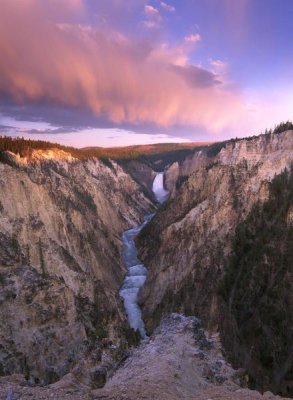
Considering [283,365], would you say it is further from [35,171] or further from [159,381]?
[35,171]

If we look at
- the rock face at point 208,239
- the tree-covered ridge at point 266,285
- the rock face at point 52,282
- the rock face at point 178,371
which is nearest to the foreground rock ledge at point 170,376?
the rock face at point 178,371

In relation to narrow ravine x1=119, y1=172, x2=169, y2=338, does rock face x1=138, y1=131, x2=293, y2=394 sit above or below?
above

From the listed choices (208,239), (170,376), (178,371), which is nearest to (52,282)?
(178,371)

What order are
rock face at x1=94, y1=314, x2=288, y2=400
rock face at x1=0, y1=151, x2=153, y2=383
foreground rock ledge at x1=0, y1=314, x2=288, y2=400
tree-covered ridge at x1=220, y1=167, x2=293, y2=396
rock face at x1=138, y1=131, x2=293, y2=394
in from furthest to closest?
rock face at x1=138, y1=131, x2=293, y2=394 < tree-covered ridge at x1=220, y1=167, x2=293, y2=396 < rock face at x1=0, y1=151, x2=153, y2=383 < rock face at x1=94, y1=314, x2=288, y2=400 < foreground rock ledge at x1=0, y1=314, x2=288, y2=400

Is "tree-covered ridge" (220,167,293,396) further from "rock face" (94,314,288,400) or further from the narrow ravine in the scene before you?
"rock face" (94,314,288,400)

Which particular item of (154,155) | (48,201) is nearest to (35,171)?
(48,201)

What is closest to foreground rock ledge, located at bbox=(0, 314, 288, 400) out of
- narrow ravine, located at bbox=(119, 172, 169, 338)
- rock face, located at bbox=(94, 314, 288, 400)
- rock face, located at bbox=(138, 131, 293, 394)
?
rock face, located at bbox=(94, 314, 288, 400)
